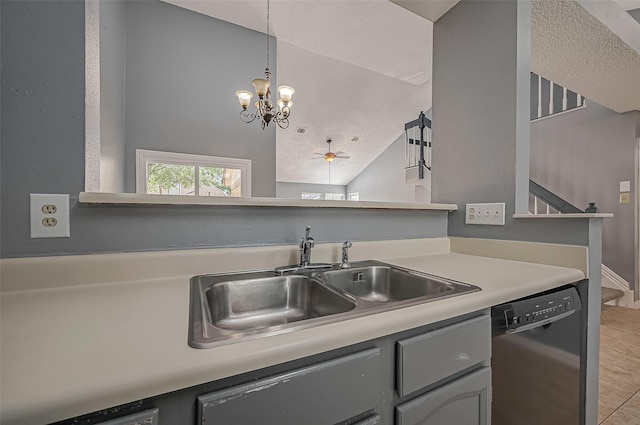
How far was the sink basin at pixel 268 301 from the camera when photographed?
2.88 ft

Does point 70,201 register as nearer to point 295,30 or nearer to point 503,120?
point 503,120

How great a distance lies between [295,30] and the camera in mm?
3770

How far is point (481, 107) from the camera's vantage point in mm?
1485

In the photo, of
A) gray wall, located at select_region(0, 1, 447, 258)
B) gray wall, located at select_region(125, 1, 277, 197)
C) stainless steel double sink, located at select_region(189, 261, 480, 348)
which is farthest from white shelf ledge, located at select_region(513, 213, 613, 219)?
gray wall, located at select_region(125, 1, 277, 197)

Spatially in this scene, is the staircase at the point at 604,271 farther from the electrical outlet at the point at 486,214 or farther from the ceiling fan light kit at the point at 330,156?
the ceiling fan light kit at the point at 330,156

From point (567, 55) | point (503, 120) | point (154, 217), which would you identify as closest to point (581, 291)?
point (503, 120)

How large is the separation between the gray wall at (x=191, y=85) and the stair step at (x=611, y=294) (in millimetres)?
3976

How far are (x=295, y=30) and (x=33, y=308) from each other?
4149 mm

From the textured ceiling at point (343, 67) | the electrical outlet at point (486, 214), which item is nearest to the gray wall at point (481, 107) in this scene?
the electrical outlet at point (486, 214)

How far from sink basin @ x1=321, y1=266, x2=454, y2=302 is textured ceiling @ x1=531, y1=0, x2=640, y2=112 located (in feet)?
5.26

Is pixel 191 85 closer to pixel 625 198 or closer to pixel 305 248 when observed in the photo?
pixel 305 248

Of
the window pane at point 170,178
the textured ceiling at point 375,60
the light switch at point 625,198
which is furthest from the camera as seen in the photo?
the window pane at point 170,178

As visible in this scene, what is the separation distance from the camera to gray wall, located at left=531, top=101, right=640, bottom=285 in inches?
123

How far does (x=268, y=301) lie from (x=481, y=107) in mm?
1460
